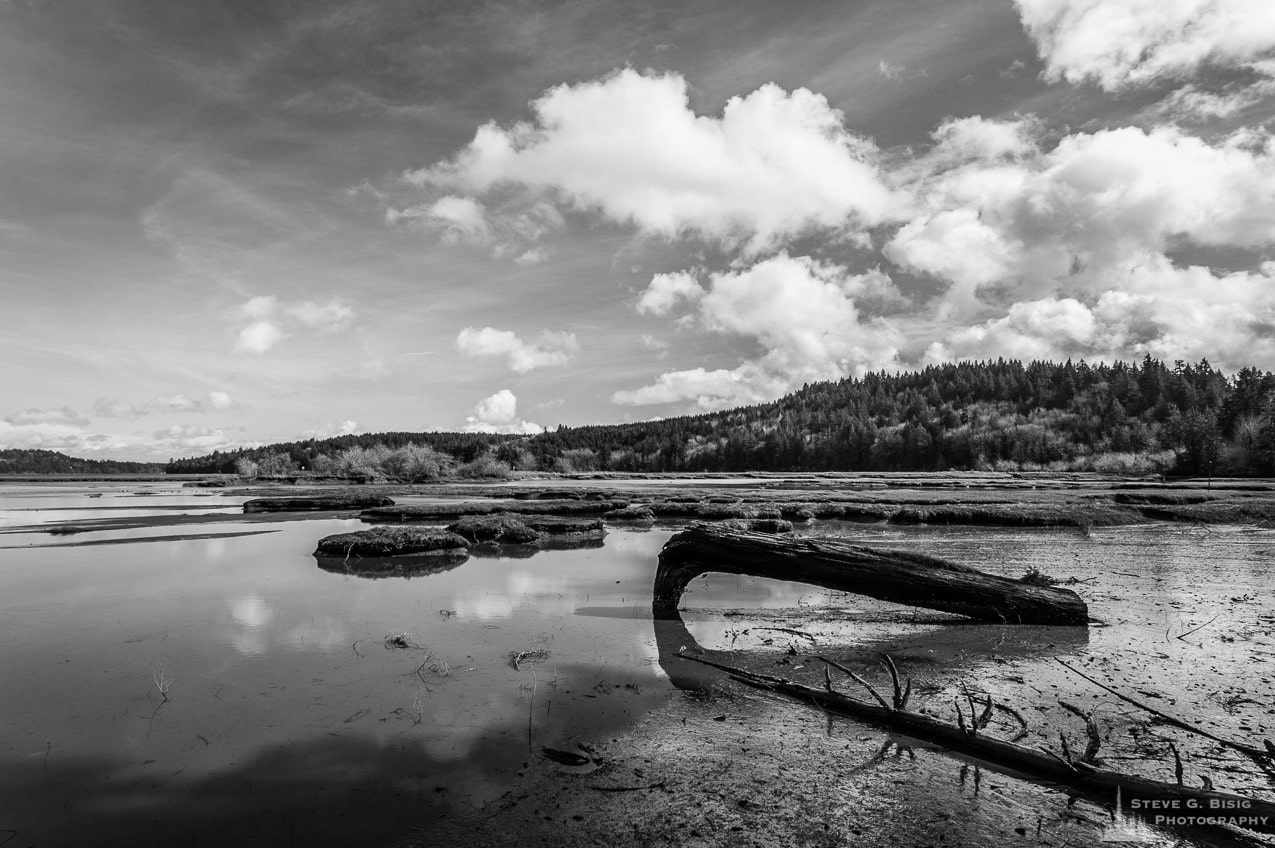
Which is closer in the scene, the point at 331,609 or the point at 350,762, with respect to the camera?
the point at 350,762

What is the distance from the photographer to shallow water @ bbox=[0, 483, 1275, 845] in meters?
5.23

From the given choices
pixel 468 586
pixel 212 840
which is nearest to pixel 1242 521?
pixel 468 586

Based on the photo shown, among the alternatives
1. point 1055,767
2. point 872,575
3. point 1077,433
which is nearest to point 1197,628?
point 872,575

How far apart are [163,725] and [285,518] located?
3157cm

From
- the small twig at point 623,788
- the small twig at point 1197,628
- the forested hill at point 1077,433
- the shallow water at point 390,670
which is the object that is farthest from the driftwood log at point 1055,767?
the forested hill at point 1077,433

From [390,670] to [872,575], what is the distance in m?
8.29

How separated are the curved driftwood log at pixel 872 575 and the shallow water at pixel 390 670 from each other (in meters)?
0.55

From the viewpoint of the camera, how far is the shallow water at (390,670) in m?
5.23

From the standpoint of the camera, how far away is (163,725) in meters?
6.69

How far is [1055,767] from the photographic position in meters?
5.37

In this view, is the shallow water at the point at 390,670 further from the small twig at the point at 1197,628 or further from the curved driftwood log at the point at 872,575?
the curved driftwood log at the point at 872,575

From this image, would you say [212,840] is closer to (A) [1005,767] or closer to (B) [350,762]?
(B) [350,762]

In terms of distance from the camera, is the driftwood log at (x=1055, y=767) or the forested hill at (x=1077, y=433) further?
the forested hill at (x=1077, y=433)

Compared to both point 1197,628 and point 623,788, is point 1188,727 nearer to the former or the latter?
point 623,788
